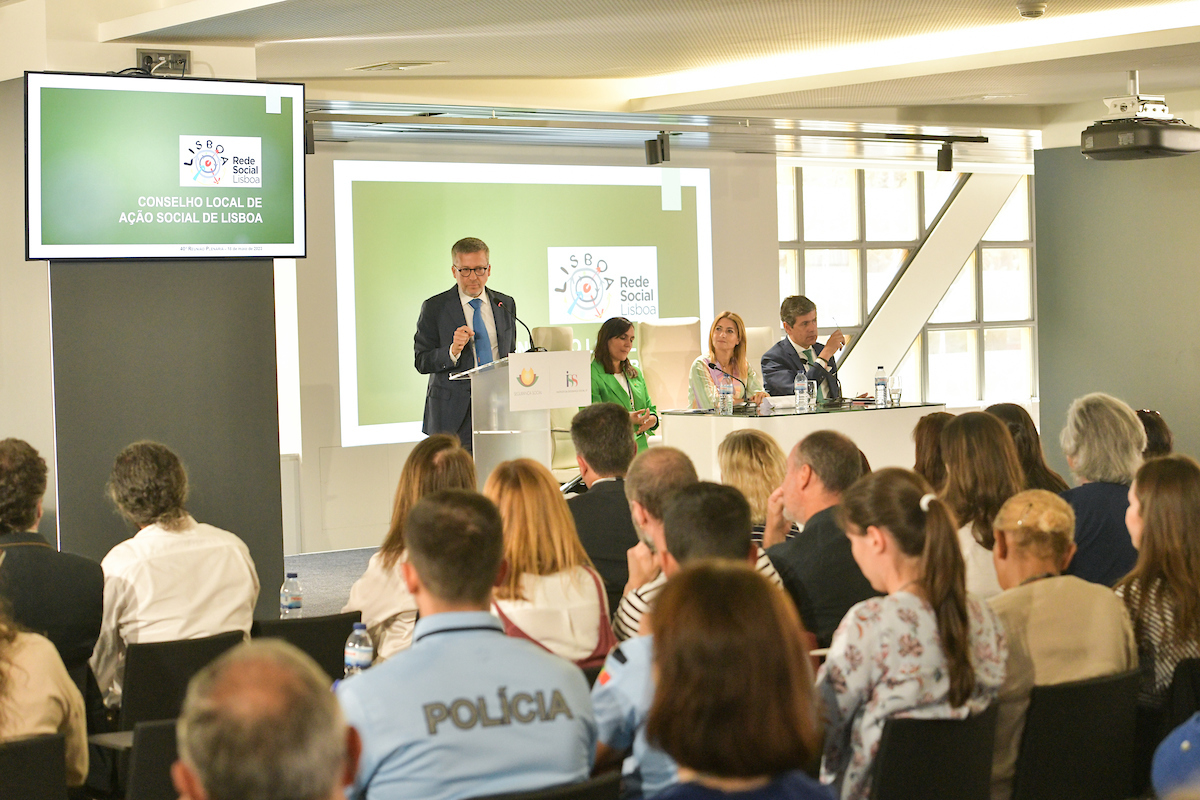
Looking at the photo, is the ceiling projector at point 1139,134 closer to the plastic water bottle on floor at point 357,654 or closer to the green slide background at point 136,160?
the green slide background at point 136,160

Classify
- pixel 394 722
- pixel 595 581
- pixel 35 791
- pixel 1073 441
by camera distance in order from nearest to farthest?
pixel 394 722 → pixel 35 791 → pixel 595 581 → pixel 1073 441

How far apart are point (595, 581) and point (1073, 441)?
6.37 ft

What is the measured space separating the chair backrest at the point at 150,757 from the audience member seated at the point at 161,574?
0.88m

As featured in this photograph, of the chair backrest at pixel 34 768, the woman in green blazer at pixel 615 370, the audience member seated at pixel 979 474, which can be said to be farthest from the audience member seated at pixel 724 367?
the chair backrest at pixel 34 768

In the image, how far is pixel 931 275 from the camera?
1216 cm

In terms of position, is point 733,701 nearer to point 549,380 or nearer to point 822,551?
point 822,551

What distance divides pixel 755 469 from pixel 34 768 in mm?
2331

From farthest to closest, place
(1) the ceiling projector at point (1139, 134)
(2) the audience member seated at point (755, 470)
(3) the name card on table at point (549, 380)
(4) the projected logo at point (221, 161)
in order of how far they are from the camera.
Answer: (1) the ceiling projector at point (1139, 134) → (3) the name card on table at point (549, 380) → (4) the projected logo at point (221, 161) → (2) the audience member seated at point (755, 470)

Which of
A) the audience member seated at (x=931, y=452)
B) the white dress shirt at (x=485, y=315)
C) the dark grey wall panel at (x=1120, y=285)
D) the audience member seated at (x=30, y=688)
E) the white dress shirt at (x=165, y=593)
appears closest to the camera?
the audience member seated at (x=30, y=688)

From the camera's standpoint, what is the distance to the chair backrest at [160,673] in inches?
115

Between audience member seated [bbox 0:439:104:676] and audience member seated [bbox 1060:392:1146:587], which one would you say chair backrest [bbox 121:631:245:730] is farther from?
audience member seated [bbox 1060:392:1146:587]

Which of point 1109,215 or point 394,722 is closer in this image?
point 394,722

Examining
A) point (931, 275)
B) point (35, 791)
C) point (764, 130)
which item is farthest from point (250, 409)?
point (931, 275)

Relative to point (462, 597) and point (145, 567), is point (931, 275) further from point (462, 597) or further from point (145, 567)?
point (462, 597)
